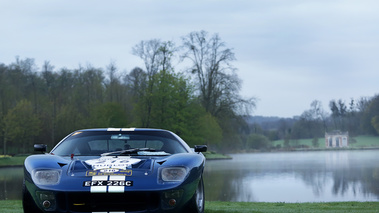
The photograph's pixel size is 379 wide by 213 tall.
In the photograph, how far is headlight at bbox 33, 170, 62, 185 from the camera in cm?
585

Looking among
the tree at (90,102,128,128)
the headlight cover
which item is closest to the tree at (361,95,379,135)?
the tree at (90,102,128,128)

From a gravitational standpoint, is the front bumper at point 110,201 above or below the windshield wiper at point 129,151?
below

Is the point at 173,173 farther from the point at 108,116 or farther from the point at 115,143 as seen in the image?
the point at 108,116

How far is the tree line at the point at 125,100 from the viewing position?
50594 mm

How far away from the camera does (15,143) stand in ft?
191

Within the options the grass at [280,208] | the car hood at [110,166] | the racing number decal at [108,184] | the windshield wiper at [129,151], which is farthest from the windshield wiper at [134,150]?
the grass at [280,208]

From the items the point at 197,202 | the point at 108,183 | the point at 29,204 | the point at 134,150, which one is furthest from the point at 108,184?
the point at 134,150

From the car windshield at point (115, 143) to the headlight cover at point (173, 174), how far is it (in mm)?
996

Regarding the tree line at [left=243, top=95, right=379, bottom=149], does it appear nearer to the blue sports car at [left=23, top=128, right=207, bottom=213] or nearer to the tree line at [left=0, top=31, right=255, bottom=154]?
the tree line at [left=0, top=31, right=255, bottom=154]

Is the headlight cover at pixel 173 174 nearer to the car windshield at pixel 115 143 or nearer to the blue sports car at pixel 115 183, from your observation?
the blue sports car at pixel 115 183

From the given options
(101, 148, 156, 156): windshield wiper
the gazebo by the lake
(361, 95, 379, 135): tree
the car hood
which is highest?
(101, 148, 156, 156): windshield wiper

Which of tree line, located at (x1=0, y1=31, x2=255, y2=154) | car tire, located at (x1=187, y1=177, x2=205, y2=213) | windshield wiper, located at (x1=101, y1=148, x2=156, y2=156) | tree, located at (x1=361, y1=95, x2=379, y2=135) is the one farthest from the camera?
tree, located at (x1=361, y1=95, x2=379, y2=135)

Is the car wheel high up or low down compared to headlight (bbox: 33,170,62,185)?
down

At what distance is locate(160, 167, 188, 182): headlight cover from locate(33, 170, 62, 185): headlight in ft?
3.40
